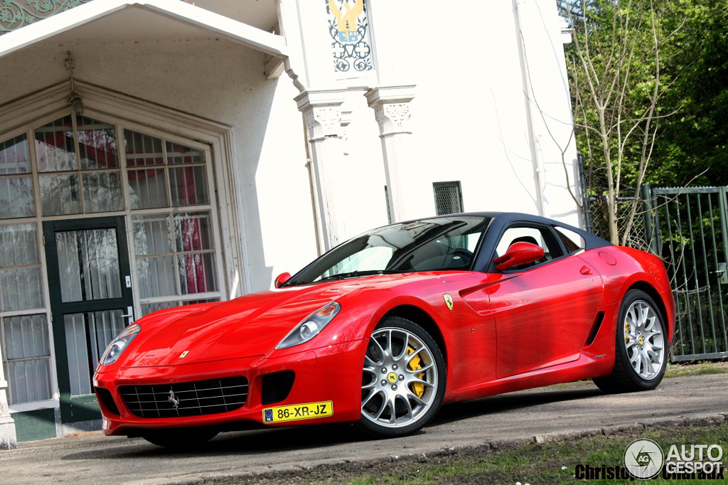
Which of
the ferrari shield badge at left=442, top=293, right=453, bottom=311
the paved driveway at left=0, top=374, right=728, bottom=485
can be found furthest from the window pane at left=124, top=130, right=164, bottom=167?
the ferrari shield badge at left=442, top=293, right=453, bottom=311

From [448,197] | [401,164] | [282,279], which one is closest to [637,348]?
[282,279]

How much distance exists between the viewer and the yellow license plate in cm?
486

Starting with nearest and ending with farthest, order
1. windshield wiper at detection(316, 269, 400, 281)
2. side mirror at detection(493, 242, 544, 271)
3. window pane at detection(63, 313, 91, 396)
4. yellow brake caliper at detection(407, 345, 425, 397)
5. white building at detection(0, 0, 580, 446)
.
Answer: yellow brake caliper at detection(407, 345, 425, 397) → side mirror at detection(493, 242, 544, 271) → windshield wiper at detection(316, 269, 400, 281) → white building at detection(0, 0, 580, 446) → window pane at detection(63, 313, 91, 396)

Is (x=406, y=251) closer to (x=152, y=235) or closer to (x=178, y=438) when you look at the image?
(x=178, y=438)

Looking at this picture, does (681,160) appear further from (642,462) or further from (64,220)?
(642,462)

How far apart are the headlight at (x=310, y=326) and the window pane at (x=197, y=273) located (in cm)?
705

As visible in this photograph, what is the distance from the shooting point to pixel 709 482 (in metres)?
3.42

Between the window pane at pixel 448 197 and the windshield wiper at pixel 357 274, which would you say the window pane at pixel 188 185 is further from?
the windshield wiper at pixel 357 274

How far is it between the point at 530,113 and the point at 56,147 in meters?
6.20

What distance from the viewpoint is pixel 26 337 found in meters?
11.3

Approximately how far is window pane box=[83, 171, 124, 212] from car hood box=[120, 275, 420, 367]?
603cm

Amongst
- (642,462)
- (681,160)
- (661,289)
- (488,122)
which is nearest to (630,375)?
(661,289)

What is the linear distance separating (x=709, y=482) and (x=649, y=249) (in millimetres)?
8009

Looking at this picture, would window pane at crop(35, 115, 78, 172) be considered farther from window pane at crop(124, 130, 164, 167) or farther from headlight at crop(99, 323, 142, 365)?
headlight at crop(99, 323, 142, 365)
